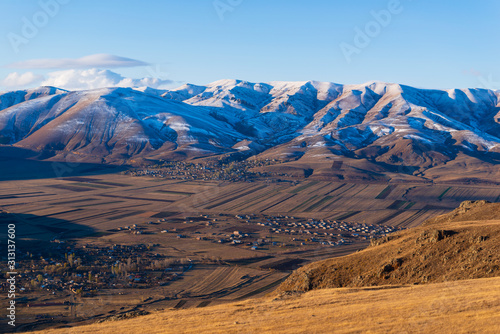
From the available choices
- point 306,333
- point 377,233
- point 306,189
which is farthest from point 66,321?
point 306,189

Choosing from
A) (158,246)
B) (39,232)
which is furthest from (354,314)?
(39,232)

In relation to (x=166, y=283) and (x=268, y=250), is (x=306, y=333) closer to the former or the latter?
(x=166, y=283)

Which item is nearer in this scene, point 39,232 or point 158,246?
point 158,246

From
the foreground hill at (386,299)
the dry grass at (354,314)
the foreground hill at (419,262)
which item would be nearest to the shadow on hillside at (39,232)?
the foreground hill at (386,299)

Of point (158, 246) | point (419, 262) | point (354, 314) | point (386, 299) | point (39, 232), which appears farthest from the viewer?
point (39, 232)

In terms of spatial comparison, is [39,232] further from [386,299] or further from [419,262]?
[386,299]
